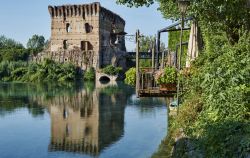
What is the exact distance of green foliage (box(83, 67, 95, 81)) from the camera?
2590 inches

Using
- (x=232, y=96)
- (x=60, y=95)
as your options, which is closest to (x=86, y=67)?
(x=60, y=95)

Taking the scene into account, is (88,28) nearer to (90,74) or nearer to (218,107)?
(90,74)

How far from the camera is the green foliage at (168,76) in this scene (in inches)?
520

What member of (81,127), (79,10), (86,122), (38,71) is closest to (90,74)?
(38,71)

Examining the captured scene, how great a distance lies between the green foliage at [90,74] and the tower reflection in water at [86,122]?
25.8 meters

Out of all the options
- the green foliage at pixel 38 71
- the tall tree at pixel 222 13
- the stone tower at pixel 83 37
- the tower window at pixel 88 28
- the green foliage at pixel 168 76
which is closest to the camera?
the tall tree at pixel 222 13

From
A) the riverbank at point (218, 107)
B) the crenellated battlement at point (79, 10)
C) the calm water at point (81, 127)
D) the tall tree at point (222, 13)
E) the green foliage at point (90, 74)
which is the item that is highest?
the crenellated battlement at point (79, 10)

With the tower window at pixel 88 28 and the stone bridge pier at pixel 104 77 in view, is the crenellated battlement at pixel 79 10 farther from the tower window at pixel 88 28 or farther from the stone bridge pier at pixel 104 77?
the stone bridge pier at pixel 104 77

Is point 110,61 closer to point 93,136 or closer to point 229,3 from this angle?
point 93,136

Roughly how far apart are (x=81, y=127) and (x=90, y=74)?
1693 inches

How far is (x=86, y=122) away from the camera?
25.0 m

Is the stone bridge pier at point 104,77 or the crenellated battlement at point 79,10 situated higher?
the crenellated battlement at point 79,10

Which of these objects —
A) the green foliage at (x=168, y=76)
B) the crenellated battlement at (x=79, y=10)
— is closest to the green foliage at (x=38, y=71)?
the crenellated battlement at (x=79, y=10)

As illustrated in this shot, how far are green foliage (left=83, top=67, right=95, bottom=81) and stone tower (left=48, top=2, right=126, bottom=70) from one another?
2.31 ft
